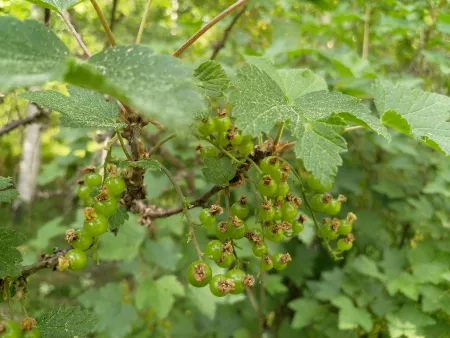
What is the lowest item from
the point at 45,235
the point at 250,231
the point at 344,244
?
the point at 45,235

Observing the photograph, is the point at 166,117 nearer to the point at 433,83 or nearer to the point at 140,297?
the point at 140,297

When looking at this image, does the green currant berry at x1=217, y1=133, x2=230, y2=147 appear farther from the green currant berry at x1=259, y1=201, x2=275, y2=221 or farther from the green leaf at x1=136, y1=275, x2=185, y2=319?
the green leaf at x1=136, y1=275, x2=185, y2=319

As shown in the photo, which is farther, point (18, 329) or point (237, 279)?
point (237, 279)

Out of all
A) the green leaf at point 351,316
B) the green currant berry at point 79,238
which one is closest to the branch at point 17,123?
the green currant berry at point 79,238

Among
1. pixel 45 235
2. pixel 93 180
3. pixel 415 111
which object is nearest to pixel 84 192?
pixel 93 180

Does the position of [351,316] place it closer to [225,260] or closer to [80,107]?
[225,260]

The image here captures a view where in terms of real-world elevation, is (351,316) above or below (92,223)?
below
